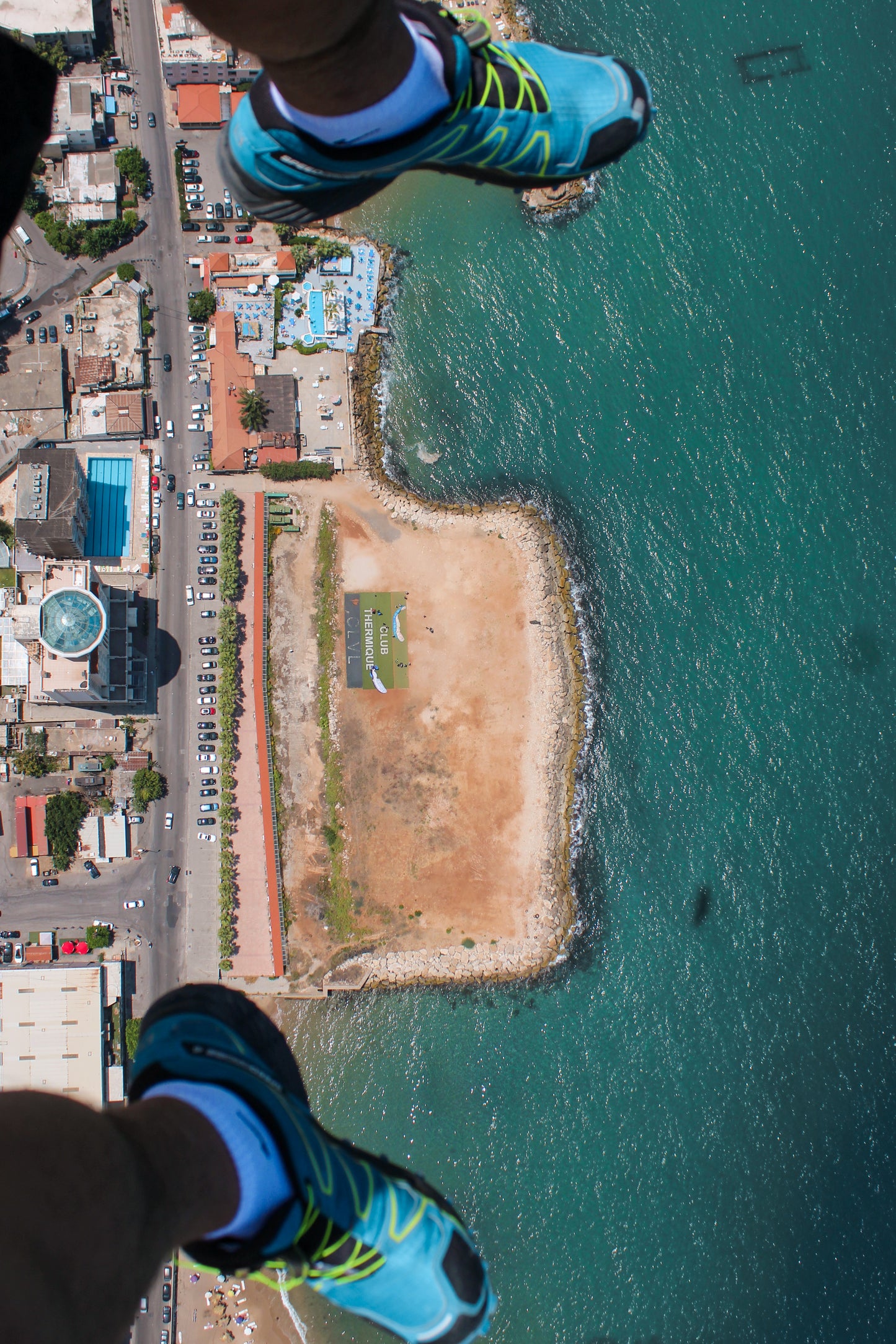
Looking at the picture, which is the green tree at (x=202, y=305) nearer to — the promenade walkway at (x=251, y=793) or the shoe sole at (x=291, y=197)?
the promenade walkway at (x=251, y=793)

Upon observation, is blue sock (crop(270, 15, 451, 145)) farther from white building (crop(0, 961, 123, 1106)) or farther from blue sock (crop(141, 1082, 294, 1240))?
white building (crop(0, 961, 123, 1106))

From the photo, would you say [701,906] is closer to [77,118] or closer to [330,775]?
[330,775]

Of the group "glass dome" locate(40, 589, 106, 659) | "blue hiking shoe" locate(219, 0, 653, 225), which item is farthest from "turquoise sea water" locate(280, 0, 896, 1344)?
"blue hiking shoe" locate(219, 0, 653, 225)

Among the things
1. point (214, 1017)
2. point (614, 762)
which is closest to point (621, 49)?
point (614, 762)

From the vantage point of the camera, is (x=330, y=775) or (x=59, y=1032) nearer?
(x=59, y=1032)

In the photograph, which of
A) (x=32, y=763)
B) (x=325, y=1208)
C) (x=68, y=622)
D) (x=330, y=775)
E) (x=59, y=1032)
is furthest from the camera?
(x=330, y=775)

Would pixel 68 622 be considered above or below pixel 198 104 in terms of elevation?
below

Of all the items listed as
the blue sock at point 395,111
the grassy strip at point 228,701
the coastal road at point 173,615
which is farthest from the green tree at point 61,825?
the blue sock at point 395,111

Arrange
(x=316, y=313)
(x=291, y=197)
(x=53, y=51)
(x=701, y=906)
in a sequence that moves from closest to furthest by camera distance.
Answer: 1. (x=291, y=197)
2. (x=53, y=51)
3. (x=316, y=313)
4. (x=701, y=906)

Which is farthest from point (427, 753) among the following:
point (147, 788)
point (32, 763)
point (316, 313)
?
point (316, 313)
